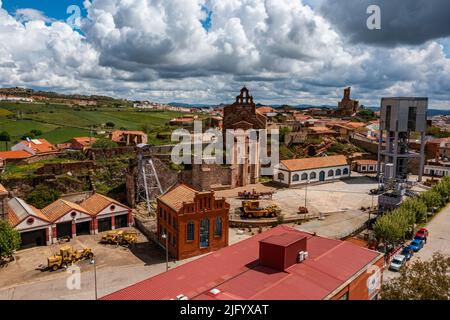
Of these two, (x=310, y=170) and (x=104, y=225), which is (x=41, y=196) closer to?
(x=104, y=225)

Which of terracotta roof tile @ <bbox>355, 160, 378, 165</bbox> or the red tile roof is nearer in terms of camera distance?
the red tile roof

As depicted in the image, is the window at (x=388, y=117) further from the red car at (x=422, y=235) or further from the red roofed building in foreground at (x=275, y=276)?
the red roofed building in foreground at (x=275, y=276)

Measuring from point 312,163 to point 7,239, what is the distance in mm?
45172

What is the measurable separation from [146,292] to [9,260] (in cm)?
1996

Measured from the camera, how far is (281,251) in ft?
68.0

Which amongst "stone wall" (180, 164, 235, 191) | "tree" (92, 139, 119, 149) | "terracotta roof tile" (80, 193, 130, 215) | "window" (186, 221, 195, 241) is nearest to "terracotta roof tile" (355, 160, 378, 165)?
"stone wall" (180, 164, 235, 191)

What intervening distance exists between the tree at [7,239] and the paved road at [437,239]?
31065 mm

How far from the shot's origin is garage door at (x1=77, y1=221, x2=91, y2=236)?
38531 millimetres

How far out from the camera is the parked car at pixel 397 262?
29.7 m

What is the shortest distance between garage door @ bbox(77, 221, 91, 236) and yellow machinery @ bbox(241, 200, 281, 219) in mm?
17569

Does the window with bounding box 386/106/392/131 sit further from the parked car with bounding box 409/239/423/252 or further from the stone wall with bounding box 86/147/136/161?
the stone wall with bounding box 86/147/136/161

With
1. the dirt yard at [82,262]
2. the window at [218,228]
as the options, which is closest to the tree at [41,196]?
the dirt yard at [82,262]
